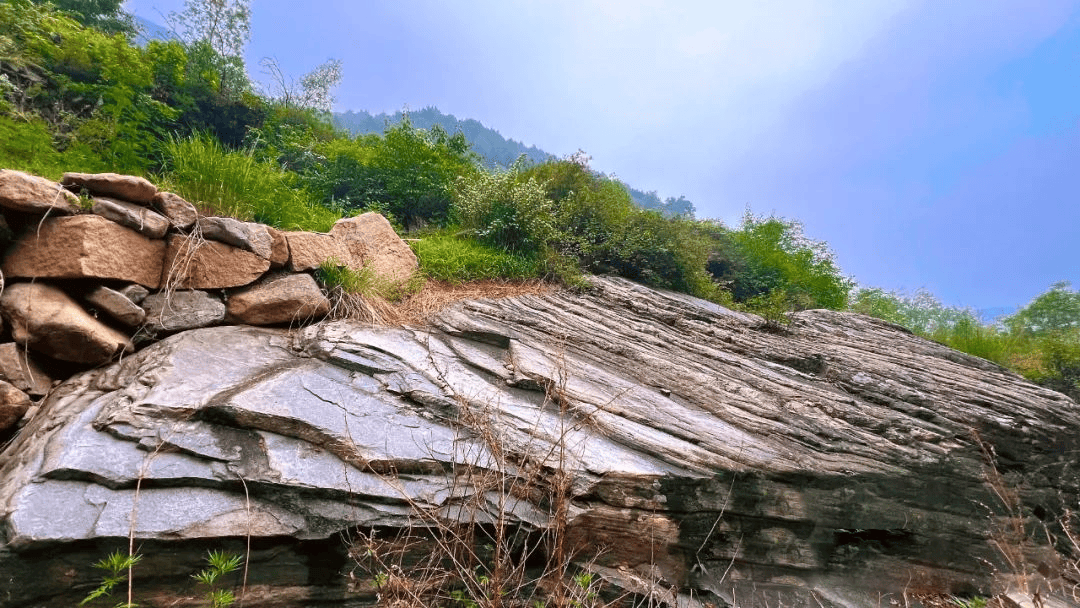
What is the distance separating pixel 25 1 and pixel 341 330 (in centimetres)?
970

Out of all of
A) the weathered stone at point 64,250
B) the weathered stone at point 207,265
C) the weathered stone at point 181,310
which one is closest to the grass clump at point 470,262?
the weathered stone at point 207,265

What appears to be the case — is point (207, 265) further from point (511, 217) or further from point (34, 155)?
point (511, 217)

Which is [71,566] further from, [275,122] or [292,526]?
[275,122]

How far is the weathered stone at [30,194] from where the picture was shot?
2805 millimetres

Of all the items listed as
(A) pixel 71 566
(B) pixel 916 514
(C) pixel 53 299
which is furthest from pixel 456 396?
(B) pixel 916 514

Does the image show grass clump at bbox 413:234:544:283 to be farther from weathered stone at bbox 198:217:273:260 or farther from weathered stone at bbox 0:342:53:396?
weathered stone at bbox 0:342:53:396

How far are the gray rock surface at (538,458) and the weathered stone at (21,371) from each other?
15cm

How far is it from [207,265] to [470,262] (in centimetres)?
291

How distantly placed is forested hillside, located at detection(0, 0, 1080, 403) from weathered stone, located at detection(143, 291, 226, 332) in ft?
3.30

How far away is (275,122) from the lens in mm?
11008

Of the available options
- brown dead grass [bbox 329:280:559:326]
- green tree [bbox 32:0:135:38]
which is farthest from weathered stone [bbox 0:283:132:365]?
green tree [bbox 32:0:135:38]

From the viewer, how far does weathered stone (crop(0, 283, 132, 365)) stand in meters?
2.81

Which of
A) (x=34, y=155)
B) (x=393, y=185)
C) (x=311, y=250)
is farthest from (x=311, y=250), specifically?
(x=393, y=185)

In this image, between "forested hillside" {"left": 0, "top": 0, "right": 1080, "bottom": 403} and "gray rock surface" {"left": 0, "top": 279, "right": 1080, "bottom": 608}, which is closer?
"gray rock surface" {"left": 0, "top": 279, "right": 1080, "bottom": 608}
